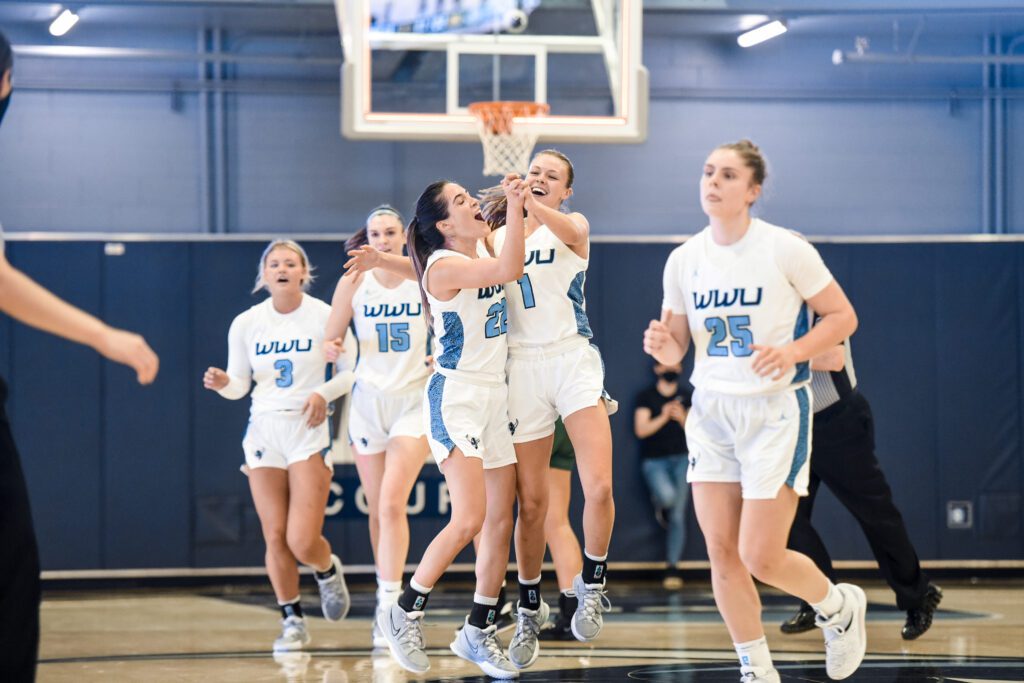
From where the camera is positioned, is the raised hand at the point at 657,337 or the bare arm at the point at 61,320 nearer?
the bare arm at the point at 61,320

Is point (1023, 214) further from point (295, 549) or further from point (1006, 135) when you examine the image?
point (295, 549)

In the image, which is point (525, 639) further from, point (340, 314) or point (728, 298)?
point (340, 314)

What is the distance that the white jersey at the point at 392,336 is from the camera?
621cm

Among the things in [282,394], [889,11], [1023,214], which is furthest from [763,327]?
[1023,214]

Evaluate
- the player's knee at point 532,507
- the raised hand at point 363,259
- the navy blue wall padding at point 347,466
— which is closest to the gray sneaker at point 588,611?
the player's knee at point 532,507

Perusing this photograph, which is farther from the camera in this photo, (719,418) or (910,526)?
(910,526)

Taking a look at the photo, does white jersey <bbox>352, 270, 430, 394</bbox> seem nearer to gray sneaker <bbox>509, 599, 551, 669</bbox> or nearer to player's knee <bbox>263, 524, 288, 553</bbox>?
player's knee <bbox>263, 524, 288, 553</bbox>

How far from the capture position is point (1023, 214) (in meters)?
11.2

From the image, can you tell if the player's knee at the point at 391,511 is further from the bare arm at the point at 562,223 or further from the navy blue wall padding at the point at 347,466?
the navy blue wall padding at the point at 347,466

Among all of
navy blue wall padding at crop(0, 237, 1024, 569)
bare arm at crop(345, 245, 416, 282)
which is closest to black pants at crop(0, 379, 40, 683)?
bare arm at crop(345, 245, 416, 282)

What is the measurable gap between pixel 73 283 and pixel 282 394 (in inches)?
138

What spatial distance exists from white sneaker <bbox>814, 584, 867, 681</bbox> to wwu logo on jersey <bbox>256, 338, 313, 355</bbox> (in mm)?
3035

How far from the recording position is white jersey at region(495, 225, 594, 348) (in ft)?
16.4

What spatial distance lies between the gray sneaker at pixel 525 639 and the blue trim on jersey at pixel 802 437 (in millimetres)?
1397
